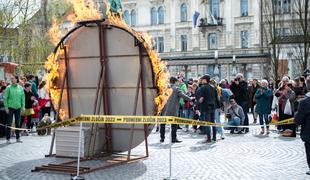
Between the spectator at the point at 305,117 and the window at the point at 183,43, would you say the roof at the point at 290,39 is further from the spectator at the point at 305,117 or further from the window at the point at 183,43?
the spectator at the point at 305,117

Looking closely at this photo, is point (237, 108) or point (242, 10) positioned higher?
point (242, 10)

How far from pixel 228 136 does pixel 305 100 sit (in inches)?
318

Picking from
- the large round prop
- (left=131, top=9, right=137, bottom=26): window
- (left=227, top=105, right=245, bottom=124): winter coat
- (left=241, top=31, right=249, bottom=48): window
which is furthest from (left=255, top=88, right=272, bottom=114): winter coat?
(left=131, top=9, right=137, bottom=26): window

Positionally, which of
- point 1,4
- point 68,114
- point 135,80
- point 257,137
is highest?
point 1,4

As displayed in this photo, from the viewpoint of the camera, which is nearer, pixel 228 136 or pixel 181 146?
pixel 181 146

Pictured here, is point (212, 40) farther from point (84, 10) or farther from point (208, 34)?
point (84, 10)

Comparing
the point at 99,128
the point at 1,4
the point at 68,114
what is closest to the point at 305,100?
the point at 99,128

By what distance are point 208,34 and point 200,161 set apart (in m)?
58.9

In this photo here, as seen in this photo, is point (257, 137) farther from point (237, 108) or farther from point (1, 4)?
point (1, 4)

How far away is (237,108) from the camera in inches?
691

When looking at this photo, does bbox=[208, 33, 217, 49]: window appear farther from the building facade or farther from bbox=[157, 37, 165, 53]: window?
bbox=[157, 37, 165, 53]: window

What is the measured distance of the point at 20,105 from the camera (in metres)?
15.1

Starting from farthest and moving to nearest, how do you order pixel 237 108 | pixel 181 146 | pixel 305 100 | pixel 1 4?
pixel 1 4
pixel 237 108
pixel 181 146
pixel 305 100

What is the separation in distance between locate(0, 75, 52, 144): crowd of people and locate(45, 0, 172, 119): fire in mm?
3006
